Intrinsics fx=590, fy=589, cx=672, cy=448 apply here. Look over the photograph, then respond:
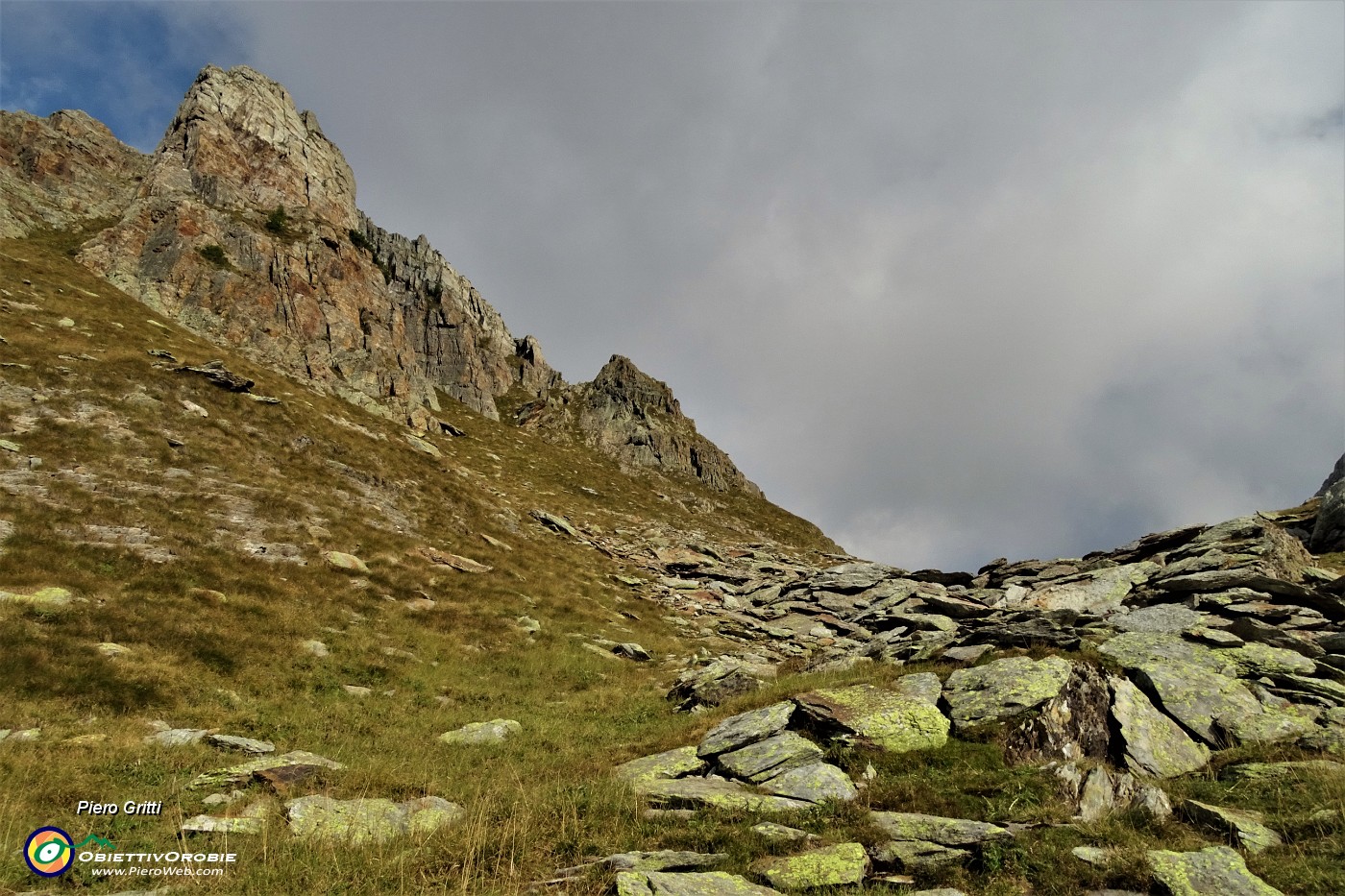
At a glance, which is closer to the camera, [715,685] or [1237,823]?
[1237,823]

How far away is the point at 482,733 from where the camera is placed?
1689cm

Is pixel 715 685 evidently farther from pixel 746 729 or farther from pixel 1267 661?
pixel 1267 661

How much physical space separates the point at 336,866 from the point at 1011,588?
33632 mm

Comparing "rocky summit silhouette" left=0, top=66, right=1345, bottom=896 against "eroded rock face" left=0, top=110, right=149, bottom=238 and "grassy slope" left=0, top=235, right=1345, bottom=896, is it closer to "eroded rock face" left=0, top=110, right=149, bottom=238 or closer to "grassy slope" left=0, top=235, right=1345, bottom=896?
"grassy slope" left=0, top=235, right=1345, bottom=896

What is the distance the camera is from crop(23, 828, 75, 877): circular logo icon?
7.79 meters

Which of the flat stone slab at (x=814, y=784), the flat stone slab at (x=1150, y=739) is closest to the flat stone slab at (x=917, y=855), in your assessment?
the flat stone slab at (x=814, y=784)

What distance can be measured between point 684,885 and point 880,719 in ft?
25.6

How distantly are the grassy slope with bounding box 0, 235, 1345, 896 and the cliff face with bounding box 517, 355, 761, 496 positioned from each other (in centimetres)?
6443

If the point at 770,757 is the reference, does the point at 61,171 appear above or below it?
above

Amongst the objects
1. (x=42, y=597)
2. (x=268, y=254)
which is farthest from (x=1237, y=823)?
(x=268, y=254)

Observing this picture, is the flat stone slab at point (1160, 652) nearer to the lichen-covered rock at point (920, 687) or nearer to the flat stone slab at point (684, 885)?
the lichen-covered rock at point (920, 687)

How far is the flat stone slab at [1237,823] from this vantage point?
8.16m

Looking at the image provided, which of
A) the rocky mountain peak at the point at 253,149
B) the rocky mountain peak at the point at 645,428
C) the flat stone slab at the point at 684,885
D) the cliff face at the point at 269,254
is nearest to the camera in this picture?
the flat stone slab at the point at 684,885

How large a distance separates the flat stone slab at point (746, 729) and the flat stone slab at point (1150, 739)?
704cm
